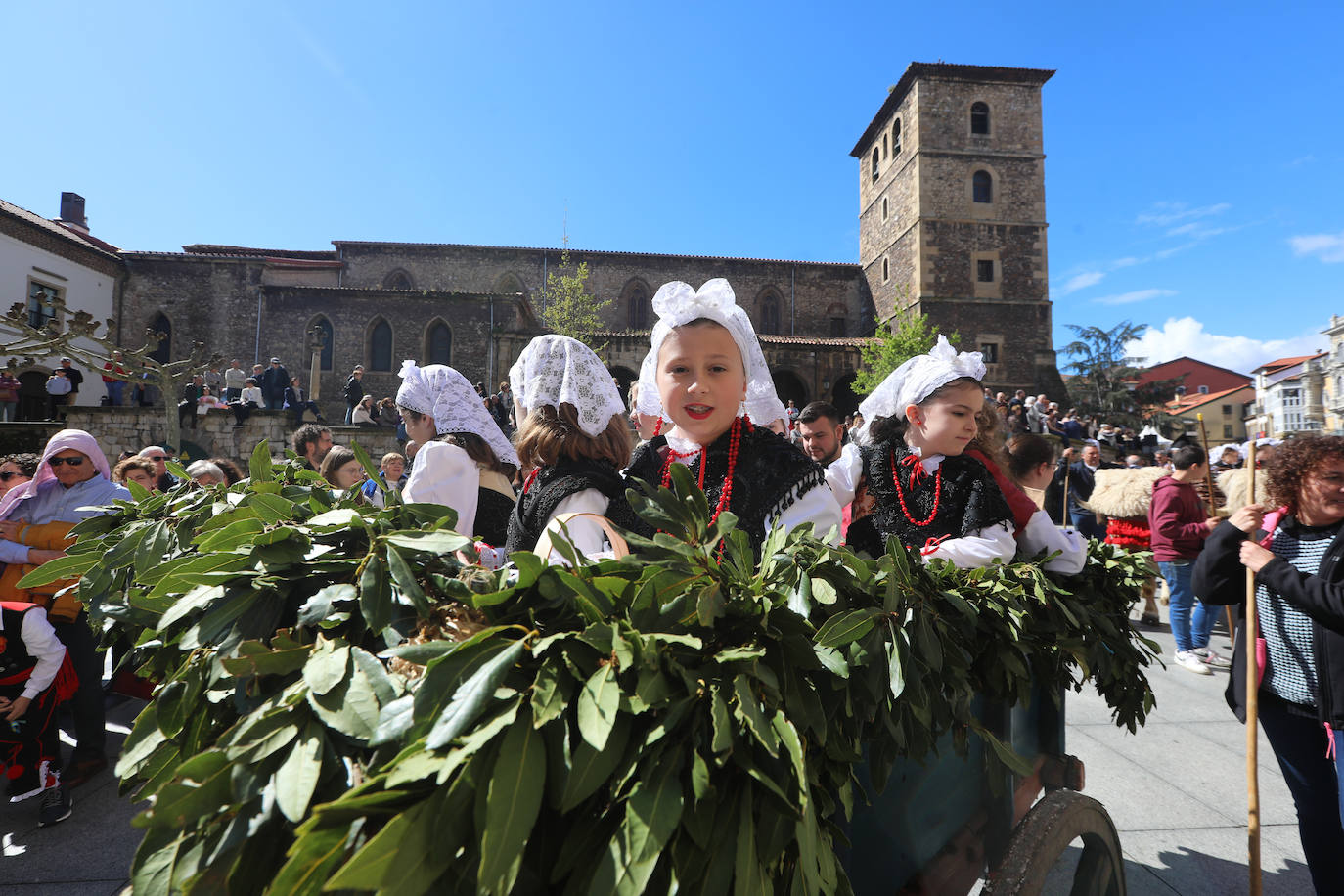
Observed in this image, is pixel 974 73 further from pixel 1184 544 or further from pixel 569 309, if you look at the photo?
pixel 1184 544

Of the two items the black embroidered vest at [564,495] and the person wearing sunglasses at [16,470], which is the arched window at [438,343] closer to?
the person wearing sunglasses at [16,470]

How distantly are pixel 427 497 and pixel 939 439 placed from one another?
208cm

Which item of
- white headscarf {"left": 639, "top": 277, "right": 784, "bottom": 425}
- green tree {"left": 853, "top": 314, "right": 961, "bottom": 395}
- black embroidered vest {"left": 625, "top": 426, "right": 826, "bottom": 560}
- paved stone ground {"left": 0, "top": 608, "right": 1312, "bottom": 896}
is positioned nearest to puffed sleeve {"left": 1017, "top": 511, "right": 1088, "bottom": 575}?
black embroidered vest {"left": 625, "top": 426, "right": 826, "bottom": 560}

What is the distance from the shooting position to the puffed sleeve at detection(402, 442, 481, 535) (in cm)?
272

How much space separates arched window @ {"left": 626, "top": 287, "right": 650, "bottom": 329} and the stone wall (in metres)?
19.3

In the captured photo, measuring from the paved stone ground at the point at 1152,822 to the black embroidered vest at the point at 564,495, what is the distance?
2.40 meters

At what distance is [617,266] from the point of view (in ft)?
114

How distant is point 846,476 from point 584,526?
1534 mm

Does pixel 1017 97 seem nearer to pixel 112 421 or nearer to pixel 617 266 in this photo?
pixel 617 266

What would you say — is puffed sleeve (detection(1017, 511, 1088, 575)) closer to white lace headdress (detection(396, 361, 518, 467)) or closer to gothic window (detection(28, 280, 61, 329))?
white lace headdress (detection(396, 361, 518, 467))

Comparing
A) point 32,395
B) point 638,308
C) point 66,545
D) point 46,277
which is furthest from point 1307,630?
point 46,277

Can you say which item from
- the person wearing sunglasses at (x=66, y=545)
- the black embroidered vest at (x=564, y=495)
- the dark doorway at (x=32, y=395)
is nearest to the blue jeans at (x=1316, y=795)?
the black embroidered vest at (x=564, y=495)

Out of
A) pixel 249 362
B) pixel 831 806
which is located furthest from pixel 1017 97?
pixel 831 806

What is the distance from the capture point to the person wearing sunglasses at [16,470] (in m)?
4.82
